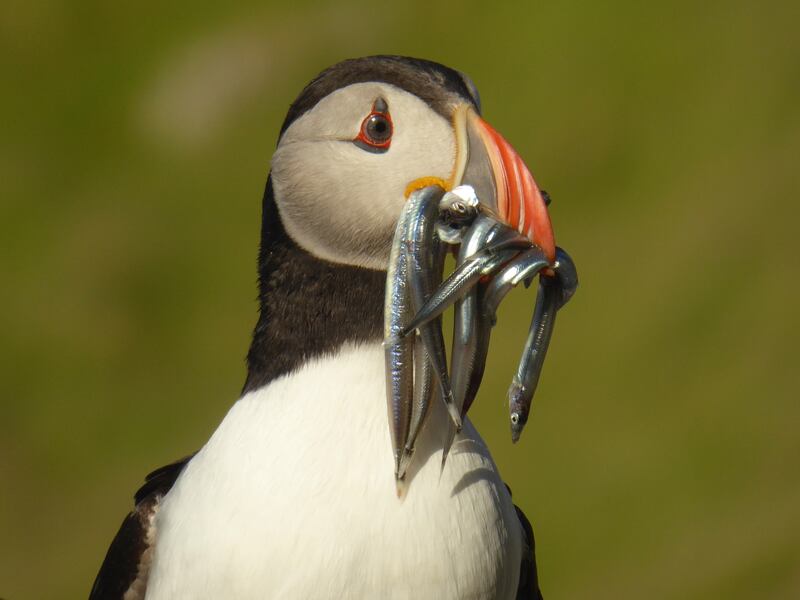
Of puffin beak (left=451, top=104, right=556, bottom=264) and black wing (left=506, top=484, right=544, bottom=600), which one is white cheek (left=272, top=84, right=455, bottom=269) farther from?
black wing (left=506, top=484, right=544, bottom=600)

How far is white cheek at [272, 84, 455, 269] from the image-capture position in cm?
272

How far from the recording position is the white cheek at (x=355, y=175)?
272cm

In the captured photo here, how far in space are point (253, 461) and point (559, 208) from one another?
230 inches

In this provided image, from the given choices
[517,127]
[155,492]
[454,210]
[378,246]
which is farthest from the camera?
[517,127]

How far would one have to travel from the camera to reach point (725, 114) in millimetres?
8477

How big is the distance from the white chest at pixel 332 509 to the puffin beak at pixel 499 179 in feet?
1.40

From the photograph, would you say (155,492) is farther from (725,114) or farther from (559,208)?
(725,114)

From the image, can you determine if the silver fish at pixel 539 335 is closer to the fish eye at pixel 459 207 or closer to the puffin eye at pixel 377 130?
the fish eye at pixel 459 207

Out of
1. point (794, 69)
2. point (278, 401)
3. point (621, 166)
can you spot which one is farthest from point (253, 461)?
point (794, 69)

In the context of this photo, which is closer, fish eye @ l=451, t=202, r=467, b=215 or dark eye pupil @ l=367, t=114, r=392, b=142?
fish eye @ l=451, t=202, r=467, b=215

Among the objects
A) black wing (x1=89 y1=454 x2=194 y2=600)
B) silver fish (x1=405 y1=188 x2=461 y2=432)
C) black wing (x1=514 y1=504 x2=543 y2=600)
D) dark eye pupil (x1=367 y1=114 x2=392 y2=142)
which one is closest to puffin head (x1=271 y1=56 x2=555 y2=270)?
dark eye pupil (x1=367 y1=114 x2=392 y2=142)

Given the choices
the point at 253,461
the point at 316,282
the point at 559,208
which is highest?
the point at 316,282

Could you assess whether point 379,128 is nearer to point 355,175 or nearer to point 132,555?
point 355,175

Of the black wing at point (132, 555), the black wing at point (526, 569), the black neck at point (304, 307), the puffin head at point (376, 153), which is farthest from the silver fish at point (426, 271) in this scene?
the black wing at point (132, 555)
